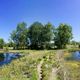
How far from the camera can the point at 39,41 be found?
95.7m

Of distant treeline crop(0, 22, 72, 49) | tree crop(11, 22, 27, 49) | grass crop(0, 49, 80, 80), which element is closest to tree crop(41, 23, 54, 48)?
distant treeline crop(0, 22, 72, 49)

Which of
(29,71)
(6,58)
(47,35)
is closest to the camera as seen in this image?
(29,71)

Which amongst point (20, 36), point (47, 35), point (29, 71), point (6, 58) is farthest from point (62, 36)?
point (29, 71)

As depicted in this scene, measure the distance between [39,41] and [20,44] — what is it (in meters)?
→ 10.3

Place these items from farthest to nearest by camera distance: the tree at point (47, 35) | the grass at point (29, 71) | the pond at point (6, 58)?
the tree at point (47, 35) < the pond at point (6, 58) < the grass at point (29, 71)

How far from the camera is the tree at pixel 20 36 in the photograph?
97.1 metres

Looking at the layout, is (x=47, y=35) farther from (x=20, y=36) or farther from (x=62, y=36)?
(x=20, y=36)

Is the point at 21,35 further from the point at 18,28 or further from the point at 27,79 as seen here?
the point at 27,79

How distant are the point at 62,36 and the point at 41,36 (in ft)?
34.6

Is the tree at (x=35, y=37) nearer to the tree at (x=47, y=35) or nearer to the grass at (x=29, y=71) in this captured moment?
the tree at (x=47, y=35)

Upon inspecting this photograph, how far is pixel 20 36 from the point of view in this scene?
97188 millimetres

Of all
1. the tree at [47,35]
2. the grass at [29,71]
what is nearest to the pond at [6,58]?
the grass at [29,71]

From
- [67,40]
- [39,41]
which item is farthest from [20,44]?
[67,40]

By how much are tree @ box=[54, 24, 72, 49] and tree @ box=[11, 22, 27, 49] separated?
16.1m
